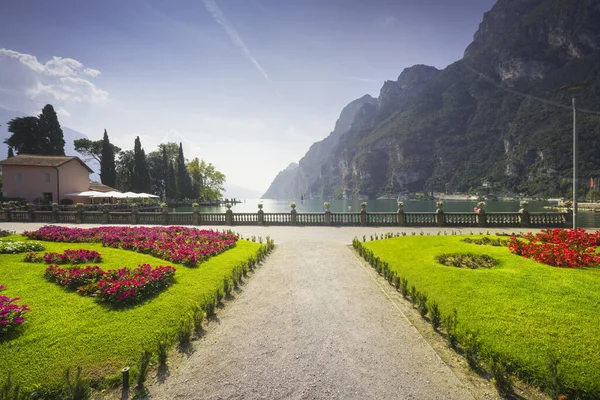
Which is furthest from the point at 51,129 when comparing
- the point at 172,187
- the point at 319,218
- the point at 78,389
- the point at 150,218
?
the point at 78,389

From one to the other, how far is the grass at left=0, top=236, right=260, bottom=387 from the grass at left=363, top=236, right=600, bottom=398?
6.97 metres

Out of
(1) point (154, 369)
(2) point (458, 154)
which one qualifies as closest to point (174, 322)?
(1) point (154, 369)

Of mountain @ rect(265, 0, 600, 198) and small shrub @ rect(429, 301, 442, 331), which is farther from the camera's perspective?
mountain @ rect(265, 0, 600, 198)

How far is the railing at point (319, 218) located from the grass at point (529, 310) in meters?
13.7

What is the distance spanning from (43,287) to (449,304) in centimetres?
1149

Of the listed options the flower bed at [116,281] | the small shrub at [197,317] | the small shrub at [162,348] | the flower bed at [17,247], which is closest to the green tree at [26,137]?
the flower bed at [17,247]

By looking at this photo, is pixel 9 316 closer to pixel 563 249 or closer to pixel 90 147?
pixel 563 249

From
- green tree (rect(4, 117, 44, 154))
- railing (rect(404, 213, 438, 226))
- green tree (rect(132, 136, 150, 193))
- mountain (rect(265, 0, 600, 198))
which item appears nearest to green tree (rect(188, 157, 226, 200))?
green tree (rect(132, 136, 150, 193))

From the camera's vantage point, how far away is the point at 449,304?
22.8 feet

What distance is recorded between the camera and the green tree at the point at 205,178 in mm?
89250

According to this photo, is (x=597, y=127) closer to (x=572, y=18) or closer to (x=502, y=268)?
(x=572, y=18)

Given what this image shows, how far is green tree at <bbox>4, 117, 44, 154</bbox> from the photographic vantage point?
2256 inches

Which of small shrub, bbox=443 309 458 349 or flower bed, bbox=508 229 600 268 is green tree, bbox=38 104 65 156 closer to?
small shrub, bbox=443 309 458 349

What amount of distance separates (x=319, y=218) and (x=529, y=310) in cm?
2032
